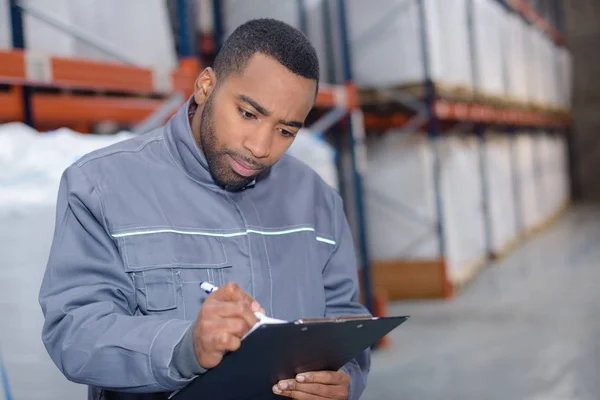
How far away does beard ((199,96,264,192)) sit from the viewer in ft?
5.27

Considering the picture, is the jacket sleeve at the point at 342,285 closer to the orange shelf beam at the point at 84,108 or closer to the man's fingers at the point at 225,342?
the man's fingers at the point at 225,342

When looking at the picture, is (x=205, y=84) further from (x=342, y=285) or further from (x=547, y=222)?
(x=547, y=222)

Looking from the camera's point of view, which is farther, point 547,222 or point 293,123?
point 547,222

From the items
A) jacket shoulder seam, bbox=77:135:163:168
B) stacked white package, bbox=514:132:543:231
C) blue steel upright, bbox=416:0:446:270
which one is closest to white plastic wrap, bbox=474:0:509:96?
stacked white package, bbox=514:132:543:231

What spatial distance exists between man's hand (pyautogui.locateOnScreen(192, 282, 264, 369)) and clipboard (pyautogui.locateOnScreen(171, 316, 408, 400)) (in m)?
0.02

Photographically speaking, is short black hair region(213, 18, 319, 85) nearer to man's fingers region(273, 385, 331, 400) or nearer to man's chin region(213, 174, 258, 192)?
man's chin region(213, 174, 258, 192)

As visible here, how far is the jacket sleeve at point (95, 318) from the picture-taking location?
1.37 metres

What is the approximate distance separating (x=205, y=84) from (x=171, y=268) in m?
0.43

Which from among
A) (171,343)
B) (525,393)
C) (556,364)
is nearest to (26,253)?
(171,343)

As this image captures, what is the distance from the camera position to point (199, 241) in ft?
5.19

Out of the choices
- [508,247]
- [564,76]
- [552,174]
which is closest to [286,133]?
[508,247]

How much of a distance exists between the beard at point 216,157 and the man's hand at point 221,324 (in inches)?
14.6

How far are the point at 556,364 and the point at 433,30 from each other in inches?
142

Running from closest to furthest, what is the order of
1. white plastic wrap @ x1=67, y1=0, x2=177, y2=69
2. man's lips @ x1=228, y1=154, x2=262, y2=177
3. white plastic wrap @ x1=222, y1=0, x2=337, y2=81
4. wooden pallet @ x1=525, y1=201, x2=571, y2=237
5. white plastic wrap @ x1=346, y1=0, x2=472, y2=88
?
man's lips @ x1=228, y1=154, x2=262, y2=177, white plastic wrap @ x1=67, y1=0, x2=177, y2=69, white plastic wrap @ x1=222, y1=0, x2=337, y2=81, white plastic wrap @ x1=346, y1=0, x2=472, y2=88, wooden pallet @ x1=525, y1=201, x2=571, y2=237
